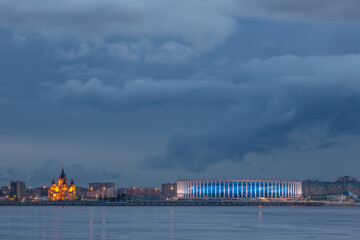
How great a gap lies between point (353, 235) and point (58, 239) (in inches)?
1457

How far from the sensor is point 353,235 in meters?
79.4

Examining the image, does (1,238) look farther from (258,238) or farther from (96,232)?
(258,238)

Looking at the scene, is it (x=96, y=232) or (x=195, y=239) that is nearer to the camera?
(x=195, y=239)

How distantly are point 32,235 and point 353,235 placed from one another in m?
40.6

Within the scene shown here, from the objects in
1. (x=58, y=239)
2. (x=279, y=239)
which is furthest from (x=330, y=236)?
(x=58, y=239)

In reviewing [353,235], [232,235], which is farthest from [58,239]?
[353,235]

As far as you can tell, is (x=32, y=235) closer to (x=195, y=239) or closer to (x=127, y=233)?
(x=127, y=233)

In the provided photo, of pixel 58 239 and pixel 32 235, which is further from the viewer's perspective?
pixel 32 235

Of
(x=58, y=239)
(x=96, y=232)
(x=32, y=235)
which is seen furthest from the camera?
(x=96, y=232)

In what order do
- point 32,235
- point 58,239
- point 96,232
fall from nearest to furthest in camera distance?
point 58,239, point 32,235, point 96,232

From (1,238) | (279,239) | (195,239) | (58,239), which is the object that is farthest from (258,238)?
(1,238)

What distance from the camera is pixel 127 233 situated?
8188 cm

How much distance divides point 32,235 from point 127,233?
40.4ft

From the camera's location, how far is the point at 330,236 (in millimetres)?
77438
